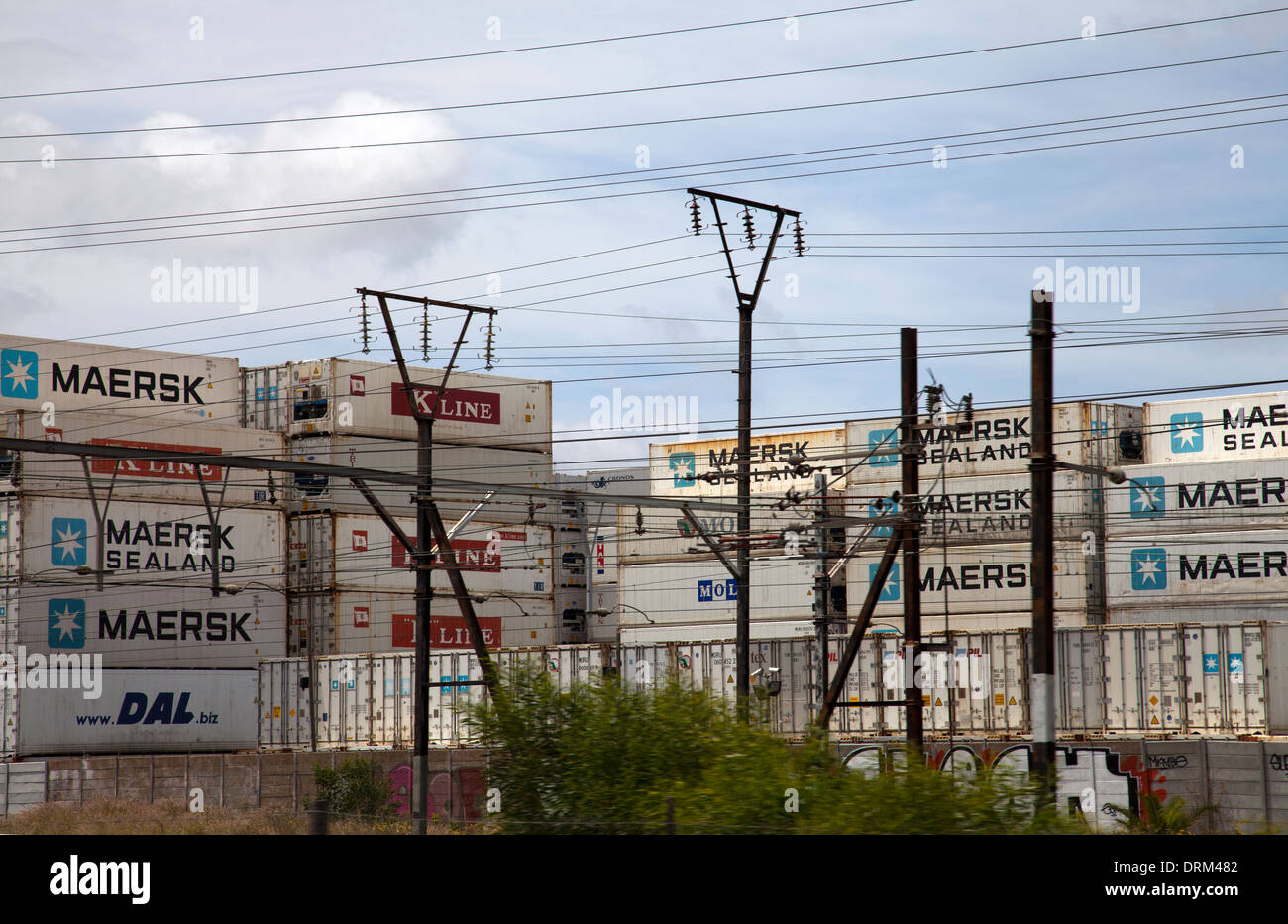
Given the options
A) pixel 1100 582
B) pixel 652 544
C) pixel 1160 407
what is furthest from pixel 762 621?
pixel 1160 407

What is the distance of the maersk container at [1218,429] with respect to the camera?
38.8 m

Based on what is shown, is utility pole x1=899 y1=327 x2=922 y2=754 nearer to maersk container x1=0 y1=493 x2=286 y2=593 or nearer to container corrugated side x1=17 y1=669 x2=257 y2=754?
maersk container x1=0 y1=493 x2=286 y2=593

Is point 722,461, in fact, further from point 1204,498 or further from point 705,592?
point 1204,498

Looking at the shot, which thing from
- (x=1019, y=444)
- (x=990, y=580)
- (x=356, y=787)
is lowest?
(x=356, y=787)

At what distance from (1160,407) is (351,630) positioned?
91.4 feet

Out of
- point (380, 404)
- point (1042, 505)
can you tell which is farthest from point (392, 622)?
point (1042, 505)

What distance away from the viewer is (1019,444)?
4191 centimetres

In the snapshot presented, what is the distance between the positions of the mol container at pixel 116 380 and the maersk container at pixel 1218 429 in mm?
31534

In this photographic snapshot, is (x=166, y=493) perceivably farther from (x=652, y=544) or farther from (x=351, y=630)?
(x=652, y=544)

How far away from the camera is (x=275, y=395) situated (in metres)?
49.3

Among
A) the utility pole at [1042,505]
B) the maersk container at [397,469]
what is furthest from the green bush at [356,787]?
the utility pole at [1042,505]

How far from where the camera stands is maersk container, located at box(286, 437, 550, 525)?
47.5 m

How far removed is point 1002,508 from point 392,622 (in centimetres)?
2188

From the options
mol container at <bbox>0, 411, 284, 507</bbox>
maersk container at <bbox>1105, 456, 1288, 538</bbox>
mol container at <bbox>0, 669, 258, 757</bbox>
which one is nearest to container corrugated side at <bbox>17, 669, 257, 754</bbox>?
Answer: mol container at <bbox>0, 669, 258, 757</bbox>
